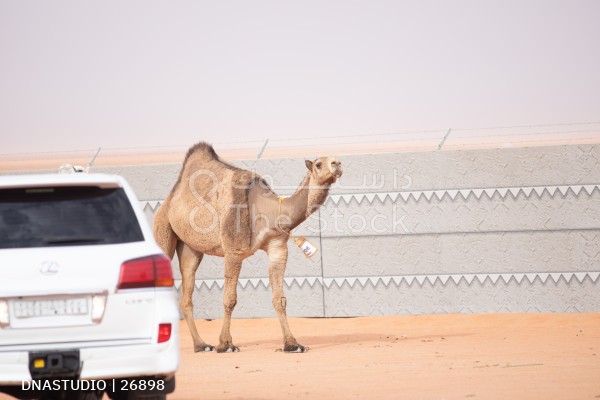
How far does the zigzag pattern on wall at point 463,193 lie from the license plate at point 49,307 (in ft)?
44.7

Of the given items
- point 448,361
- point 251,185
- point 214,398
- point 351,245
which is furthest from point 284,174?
point 214,398

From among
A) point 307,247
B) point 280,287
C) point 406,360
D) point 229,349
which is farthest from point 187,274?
point 406,360

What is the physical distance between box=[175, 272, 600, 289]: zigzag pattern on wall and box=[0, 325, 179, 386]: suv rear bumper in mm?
13311

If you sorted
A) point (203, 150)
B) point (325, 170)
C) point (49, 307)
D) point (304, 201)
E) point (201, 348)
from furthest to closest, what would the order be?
1. point (203, 150)
2. point (201, 348)
3. point (304, 201)
4. point (325, 170)
5. point (49, 307)

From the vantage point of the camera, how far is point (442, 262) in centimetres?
1997

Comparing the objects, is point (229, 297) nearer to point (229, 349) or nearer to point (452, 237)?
point (229, 349)

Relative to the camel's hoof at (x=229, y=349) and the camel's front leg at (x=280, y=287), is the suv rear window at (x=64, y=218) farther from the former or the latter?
the camel's hoof at (x=229, y=349)

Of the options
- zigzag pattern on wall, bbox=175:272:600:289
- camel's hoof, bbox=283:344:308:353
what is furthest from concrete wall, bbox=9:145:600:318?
camel's hoof, bbox=283:344:308:353

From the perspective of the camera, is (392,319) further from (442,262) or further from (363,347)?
(363,347)

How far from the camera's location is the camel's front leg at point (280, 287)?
1498 cm

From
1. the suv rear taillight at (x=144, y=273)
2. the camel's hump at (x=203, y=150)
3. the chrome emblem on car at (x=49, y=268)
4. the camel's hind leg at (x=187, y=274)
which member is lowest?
the camel's hind leg at (x=187, y=274)

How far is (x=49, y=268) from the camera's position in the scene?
687 centimetres

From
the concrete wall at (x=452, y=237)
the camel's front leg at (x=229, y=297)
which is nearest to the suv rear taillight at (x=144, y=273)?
the camel's front leg at (x=229, y=297)

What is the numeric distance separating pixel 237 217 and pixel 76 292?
28.5 ft
